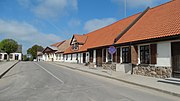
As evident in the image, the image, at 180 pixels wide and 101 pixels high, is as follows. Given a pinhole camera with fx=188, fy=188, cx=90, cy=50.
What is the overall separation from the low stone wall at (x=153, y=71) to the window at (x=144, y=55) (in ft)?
1.94

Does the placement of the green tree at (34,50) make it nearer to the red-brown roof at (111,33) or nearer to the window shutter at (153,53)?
the red-brown roof at (111,33)

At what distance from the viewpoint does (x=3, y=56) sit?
267 feet

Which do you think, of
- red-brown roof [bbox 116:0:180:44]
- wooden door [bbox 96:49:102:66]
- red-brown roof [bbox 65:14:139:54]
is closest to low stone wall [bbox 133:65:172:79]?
red-brown roof [bbox 116:0:180:44]

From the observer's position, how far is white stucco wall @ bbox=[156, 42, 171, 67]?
1452 centimetres

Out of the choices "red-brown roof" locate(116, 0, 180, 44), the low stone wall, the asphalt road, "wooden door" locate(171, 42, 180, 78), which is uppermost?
"red-brown roof" locate(116, 0, 180, 44)

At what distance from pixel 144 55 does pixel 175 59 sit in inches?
139

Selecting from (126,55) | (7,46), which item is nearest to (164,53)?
(126,55)

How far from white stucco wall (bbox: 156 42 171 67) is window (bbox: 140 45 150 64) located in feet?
4.78

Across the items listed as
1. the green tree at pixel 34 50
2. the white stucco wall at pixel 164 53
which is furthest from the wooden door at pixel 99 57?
the green tree at pixel 34 50

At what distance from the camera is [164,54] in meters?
14.9

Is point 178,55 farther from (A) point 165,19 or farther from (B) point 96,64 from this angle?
(B) point 96,64

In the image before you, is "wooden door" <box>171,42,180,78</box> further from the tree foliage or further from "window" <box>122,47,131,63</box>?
the tree foliage

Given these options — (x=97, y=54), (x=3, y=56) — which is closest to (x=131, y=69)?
(x=97, y=54)

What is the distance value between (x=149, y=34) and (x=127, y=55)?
3783mm
